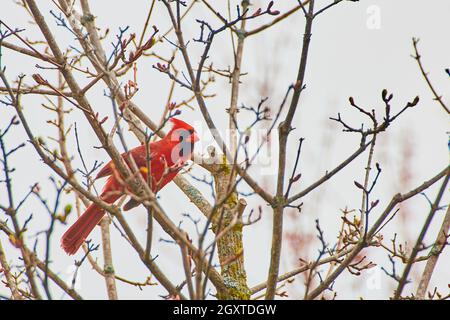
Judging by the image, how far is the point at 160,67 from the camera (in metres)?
3.53

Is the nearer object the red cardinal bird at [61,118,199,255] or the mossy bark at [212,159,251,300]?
the mossy bark at [212,159,251,300]

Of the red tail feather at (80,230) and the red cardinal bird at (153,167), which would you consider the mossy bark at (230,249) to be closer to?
the red cardinal bird at (153,167)

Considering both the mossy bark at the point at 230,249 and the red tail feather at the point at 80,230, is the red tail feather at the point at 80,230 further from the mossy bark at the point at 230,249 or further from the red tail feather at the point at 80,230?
the mossy bark at the point at 230,249

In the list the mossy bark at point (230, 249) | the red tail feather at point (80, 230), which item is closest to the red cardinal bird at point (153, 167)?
the red tail feather at point (80, 230)

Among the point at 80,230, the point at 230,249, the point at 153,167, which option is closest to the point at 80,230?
the point at 80,230

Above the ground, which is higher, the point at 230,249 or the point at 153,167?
the point at 153,167

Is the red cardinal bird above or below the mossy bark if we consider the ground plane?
above

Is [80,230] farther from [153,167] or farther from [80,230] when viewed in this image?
[153,167]

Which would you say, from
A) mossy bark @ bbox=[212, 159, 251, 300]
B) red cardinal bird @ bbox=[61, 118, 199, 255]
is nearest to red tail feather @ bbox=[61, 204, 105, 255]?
red cardinal bird @ bbox=[61, 118, 199, 255]

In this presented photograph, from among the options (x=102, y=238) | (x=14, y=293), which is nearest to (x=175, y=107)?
(x=14, y=293)

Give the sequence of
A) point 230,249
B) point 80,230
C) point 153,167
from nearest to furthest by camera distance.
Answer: point 230,249 → point 80,230 → point 153,167

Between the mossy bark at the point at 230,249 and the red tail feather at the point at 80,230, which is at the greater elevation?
the red tail feather at the point at 80,230

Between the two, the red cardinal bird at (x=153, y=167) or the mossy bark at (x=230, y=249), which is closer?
the mossy bark at (x=230, y=249)

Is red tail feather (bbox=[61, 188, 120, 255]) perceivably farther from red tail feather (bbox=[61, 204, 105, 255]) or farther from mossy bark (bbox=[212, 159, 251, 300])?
mossy bark (bbox=[212, 159, 251, 300])
